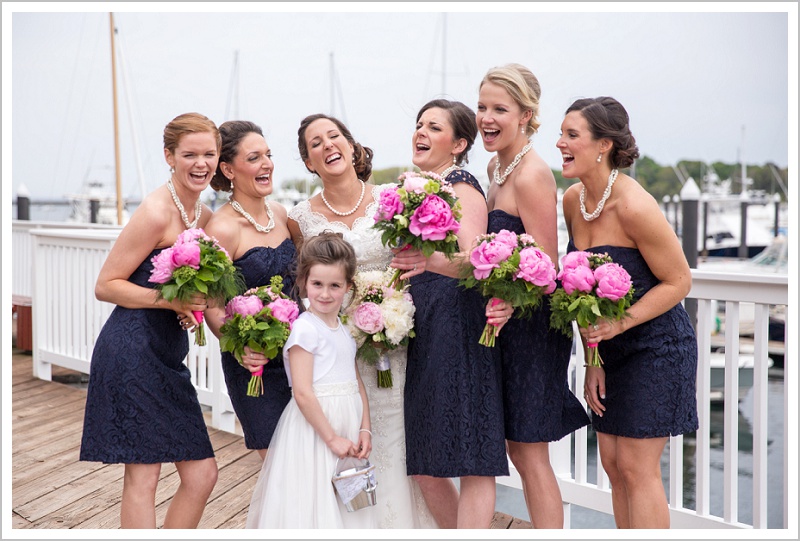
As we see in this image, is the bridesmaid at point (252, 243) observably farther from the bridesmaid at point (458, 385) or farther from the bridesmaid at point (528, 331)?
the bridesmaid at point (528, 331)

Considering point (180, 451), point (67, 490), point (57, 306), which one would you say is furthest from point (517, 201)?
point (57, 306)

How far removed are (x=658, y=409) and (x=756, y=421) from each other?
2.98ft

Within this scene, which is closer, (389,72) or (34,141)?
(34,141)

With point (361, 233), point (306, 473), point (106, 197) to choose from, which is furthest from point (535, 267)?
point (106, 197)

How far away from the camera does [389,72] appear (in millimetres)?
38344

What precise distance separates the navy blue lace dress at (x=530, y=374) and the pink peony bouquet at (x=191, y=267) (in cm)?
107

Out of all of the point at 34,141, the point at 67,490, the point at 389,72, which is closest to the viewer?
the point at 67,490

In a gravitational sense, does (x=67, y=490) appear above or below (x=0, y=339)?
below

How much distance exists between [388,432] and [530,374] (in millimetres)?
703

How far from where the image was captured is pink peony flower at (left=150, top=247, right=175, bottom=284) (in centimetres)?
279

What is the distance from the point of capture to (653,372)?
2855 millimetres

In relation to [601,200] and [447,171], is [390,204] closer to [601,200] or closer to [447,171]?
[447,171]

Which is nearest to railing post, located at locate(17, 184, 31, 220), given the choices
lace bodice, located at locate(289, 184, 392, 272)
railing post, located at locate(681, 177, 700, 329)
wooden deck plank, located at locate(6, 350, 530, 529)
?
wooden deck plank, located at locate(6, 350, 530, 529)

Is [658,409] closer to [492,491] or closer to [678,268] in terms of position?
[678,268]
